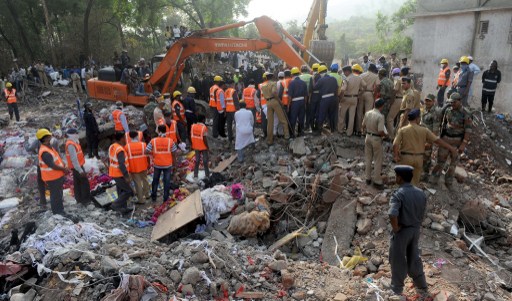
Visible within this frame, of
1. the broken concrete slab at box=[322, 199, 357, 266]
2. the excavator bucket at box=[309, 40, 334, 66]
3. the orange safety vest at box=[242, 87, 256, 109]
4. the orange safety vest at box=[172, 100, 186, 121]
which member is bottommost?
the broken concrete slab at box=[322, 199, 357, 266]

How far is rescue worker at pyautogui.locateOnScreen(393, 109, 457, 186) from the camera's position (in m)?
5.91

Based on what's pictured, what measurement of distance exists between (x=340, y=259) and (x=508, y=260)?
107 inches

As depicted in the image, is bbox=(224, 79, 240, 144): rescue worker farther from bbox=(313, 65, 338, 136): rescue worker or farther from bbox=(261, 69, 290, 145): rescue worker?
bbox=(313, 65, 338, 136): rescue worker

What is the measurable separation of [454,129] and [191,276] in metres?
5.24

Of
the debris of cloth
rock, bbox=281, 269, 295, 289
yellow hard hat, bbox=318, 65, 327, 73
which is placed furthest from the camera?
yellow hard hat, bbox=318, 65, 327, 73

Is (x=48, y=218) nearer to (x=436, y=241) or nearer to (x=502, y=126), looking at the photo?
(x=436, y=241)

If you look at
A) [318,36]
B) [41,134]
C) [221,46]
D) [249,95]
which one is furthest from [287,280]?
[318,36]

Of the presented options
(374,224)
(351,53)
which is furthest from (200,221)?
(351,53)

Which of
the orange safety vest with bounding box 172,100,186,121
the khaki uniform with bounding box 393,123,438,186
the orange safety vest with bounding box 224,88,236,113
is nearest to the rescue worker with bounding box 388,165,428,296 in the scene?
the khaki uniform with bounding box 393,123,438,186

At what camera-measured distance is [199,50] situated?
1097cm

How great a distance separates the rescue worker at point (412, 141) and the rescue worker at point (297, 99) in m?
3.10

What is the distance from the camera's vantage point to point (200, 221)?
681cm

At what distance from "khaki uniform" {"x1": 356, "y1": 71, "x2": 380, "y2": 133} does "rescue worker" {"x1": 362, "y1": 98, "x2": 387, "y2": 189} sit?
1.75 meters

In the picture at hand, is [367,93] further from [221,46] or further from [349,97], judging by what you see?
[221,46]
